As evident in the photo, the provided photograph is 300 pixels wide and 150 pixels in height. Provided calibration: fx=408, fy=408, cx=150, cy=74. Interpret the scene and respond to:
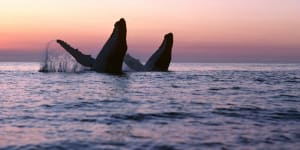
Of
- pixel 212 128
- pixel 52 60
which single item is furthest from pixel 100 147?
pixel 52 60

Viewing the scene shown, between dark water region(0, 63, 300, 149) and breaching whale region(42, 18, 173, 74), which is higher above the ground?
breaching whale region(42, 18, 173, 74)

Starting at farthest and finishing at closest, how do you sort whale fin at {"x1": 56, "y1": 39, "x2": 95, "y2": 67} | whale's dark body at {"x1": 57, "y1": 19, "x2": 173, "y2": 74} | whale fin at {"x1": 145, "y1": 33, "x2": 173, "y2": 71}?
whale fin at {"x1": 145, "y1": 33, "x2": 173, "y2": 71} < whale fin at {"x1": 56, "y1": 39, "x2": 95, "y2": 67} < whale's dark body at {"x1": 57, "y1": 19, "x2": 173, "y2": 74}

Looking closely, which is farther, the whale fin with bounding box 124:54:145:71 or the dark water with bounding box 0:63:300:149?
the whale fin with bounding box 124:54:145:71

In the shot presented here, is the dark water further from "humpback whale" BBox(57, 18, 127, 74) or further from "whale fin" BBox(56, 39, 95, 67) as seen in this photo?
"whale fin" BBox(56, 39, 95, 67)

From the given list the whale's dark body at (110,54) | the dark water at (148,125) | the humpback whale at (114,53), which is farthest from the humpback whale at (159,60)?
the dark water at (148,125)

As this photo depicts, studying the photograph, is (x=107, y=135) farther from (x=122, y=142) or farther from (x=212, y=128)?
(x=212, y=128)

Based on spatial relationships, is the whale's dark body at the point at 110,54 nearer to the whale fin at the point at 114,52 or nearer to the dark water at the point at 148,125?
the whale fin at the point at 114,52

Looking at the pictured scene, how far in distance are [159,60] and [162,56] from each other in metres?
0.91

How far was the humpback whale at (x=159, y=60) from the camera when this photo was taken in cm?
7288

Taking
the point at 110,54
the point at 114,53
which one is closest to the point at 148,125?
the point at 114,53

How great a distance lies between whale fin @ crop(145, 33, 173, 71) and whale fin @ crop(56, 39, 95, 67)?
13.9 m

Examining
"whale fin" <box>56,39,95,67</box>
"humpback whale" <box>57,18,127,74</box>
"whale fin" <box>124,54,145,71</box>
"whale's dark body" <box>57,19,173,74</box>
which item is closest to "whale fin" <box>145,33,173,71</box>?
"whale fin" <box>124,54,145,71</box>

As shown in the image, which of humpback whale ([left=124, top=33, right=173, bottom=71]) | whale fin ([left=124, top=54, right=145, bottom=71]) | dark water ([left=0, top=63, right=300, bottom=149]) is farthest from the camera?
whale fin ([left=124, top=54, right=145, bottom=71])

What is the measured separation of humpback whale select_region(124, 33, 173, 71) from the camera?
2869 inches
